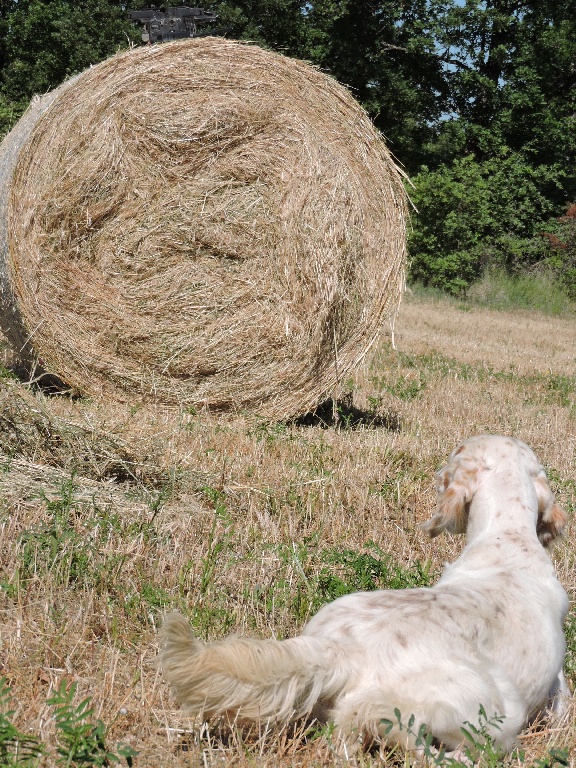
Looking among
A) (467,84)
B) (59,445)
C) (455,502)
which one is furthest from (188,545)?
(467,84)

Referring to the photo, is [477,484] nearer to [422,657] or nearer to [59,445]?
[422,657]

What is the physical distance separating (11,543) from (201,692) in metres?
1.73

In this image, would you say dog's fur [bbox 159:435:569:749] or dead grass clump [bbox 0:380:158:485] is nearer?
dog's fur [bbox 159:435:569:749]

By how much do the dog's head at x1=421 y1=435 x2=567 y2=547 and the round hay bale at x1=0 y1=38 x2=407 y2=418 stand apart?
375cm

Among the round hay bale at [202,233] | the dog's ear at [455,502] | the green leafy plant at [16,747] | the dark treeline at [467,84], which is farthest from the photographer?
the dark treeline at [467,84]

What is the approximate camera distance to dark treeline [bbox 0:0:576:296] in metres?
25.2

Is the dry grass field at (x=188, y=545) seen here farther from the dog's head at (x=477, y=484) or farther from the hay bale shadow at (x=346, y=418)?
the dog's head at (x=477, y=484)

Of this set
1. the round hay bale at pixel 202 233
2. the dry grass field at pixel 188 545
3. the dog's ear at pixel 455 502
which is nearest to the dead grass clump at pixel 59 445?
the dry grass field at pixel 188 545

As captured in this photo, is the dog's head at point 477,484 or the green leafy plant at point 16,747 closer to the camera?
the green leafy plant at point 16,747

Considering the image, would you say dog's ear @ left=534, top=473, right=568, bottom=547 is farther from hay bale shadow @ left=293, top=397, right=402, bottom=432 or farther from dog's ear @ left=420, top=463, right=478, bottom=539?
hay bale shadow @ left=293, top=397, right=402, bottom=432

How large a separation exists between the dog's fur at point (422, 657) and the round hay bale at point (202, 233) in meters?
4.15

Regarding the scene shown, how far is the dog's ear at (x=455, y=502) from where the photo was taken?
338cm

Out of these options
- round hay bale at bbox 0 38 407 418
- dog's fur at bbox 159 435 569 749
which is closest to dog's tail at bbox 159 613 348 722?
dog's fur at bbox 159 435 569 749

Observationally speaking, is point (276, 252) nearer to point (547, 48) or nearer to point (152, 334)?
point (152, 334)
